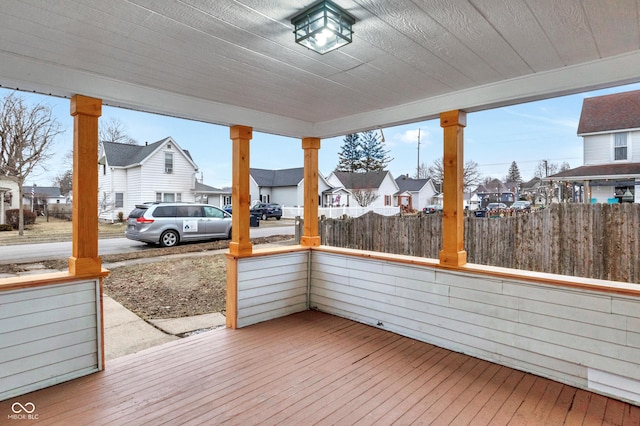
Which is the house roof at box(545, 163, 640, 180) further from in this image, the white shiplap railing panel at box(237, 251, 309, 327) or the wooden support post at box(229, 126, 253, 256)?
the wooden support post at box(229, 126, 253, 256)

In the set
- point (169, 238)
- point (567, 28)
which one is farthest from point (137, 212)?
point (567, 28)

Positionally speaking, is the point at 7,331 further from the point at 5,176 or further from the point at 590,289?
the point at 590,289

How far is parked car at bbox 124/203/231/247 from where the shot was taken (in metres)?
4.30

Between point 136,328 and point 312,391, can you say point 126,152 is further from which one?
point 312,391

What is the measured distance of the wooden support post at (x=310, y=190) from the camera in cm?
417

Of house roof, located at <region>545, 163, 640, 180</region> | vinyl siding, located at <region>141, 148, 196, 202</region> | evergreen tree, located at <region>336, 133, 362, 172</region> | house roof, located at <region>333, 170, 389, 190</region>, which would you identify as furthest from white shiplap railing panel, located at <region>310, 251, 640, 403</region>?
evergreen tree, located at <region>336, 133, 362, 172</region>

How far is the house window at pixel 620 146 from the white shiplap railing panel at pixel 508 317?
103cm

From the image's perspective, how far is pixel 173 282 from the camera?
4.98 meters

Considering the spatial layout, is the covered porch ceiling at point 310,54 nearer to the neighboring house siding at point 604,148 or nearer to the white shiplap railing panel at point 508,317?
the neighboring house siding at point 604,148

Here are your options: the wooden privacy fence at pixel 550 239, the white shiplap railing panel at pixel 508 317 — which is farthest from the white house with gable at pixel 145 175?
the wooden privacy fence at pixel 550 239

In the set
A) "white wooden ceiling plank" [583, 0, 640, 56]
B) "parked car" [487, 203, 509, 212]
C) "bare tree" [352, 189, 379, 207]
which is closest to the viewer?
"white wooden ceiling plank" [583, 0, 640, 56]

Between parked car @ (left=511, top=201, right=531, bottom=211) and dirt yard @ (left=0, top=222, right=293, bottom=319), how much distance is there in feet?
10.1

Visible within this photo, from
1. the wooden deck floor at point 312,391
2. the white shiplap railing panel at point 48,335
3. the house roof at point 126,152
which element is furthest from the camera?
the house roof at point 126,152

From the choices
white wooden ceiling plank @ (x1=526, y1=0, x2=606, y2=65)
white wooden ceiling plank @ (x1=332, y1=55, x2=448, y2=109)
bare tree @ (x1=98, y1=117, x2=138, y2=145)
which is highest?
white wooden ceiling plank @ (x1=332, y1=55, x2=448, y2=109)
